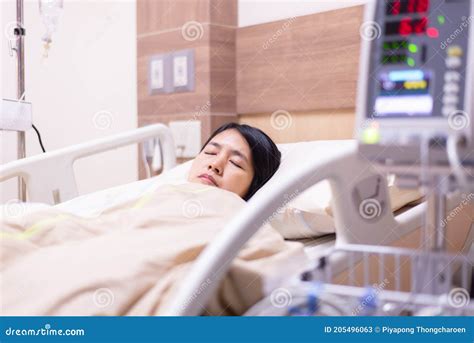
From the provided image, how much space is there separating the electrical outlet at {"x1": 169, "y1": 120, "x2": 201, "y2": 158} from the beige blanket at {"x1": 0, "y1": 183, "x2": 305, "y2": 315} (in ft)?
2.19

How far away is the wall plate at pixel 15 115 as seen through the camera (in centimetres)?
147

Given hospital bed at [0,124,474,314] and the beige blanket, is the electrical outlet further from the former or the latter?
the beige blanket

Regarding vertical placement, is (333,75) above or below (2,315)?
above

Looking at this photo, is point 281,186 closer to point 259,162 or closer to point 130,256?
point 130,256

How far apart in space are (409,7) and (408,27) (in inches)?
Answer: 0.8

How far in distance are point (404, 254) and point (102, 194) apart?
864 mm

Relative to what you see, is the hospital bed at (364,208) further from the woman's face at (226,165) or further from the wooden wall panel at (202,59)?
the wooden wall panel at (202,59)

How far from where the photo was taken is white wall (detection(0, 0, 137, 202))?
185 centimetres

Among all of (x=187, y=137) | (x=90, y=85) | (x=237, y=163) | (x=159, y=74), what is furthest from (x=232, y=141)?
(x=90, y=85)

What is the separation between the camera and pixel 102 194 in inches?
53.4

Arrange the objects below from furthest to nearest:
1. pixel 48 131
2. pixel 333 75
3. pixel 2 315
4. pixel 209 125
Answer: pixel 48 131 → pixel 209 125 → pixel 333 75 → pixel 2 315

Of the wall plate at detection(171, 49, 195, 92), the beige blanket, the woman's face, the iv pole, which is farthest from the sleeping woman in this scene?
→ the wall plate at detection(171, 49, 195, 92)
